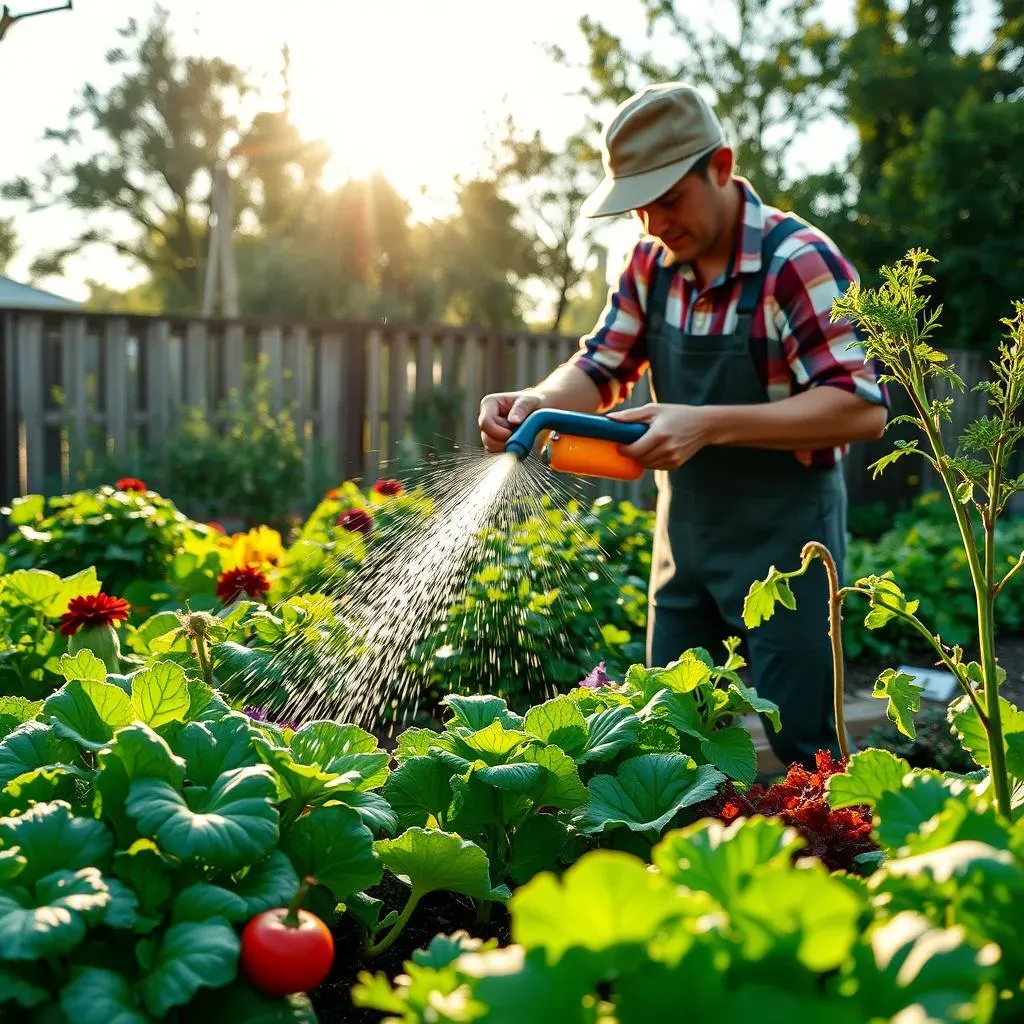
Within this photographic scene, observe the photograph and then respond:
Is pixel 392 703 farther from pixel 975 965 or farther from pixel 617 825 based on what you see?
pixel 975 965

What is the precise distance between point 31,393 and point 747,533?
5.76 metres

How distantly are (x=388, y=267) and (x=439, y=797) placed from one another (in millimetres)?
29452

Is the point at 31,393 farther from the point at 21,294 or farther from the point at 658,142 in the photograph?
the point at 658,142

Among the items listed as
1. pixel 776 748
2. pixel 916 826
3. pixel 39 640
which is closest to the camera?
pixel 916 826

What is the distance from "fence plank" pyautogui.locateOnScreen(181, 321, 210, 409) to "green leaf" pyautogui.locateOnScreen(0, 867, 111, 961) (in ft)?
21.7

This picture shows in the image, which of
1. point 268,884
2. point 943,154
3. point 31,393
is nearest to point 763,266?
point 268,884

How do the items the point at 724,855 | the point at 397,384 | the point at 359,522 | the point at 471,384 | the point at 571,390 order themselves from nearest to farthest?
the point at 724,855, the point at 571,390, the point at 359,522, the point at 397,384, the point at 471,384

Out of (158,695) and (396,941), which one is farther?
(396,941)

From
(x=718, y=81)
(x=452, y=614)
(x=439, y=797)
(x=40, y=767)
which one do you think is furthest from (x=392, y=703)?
(x=718, y=81)

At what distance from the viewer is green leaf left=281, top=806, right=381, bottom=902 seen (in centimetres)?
109

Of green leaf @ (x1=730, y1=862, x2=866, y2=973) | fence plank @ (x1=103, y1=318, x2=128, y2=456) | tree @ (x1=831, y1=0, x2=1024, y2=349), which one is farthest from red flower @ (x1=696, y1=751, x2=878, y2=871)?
tree @ (x1=831, y1=0, x2=1024, y2=349)

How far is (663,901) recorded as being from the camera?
2.00 ft

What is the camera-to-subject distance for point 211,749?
1.10 meters

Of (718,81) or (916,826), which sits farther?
(718,81)
